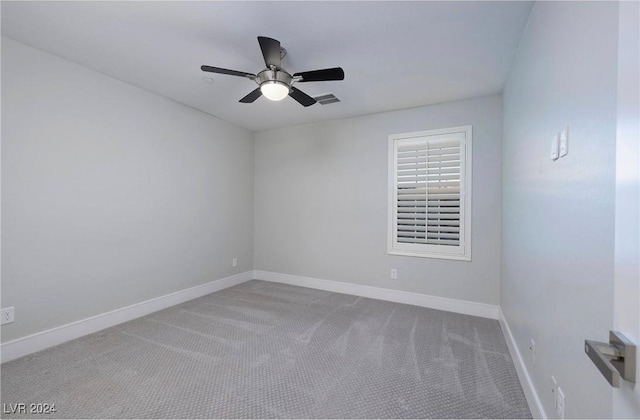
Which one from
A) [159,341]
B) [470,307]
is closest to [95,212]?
[159,341]

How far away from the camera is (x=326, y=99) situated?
3.29 meters

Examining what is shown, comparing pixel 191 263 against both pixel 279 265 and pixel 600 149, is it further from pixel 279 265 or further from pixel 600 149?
pixel 600 149

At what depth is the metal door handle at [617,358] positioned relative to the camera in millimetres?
517

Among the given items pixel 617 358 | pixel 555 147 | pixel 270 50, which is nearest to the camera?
pixel 617 358

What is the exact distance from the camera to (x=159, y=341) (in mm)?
2520

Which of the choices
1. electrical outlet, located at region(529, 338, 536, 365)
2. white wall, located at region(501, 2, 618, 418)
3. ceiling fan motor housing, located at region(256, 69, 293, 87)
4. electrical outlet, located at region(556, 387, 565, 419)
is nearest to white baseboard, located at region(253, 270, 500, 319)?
white wall, located at region(501, 2, 618, 418)

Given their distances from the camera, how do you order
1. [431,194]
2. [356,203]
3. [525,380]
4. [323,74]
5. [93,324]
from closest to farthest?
[525,380], [323,74], [93,324], [431,194], [356,203]

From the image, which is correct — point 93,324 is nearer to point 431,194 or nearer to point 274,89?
point 274,89

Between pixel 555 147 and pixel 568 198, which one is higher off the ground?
pixel 555 147

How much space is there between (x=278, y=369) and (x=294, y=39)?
2678 mm

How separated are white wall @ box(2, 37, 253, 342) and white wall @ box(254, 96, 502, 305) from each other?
102 cm

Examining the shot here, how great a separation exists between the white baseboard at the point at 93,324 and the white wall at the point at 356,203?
1.36 meters

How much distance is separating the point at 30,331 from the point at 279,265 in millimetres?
2910

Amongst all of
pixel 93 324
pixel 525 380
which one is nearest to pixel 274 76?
pixel 525 380
